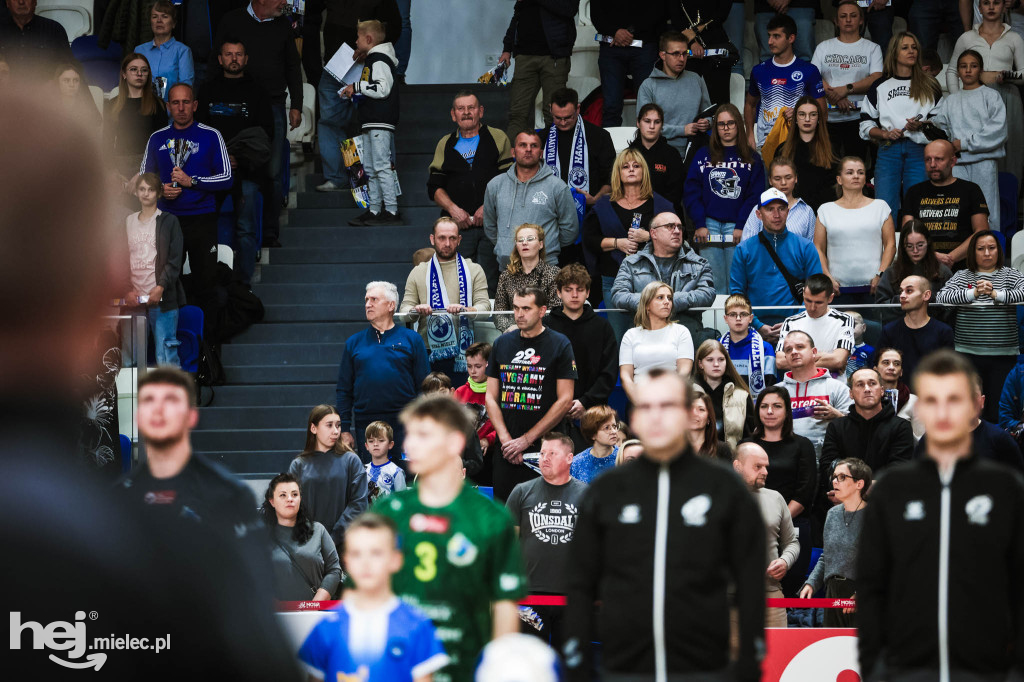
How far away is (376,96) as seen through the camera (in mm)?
11625

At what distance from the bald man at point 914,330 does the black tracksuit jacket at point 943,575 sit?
519 centimetres

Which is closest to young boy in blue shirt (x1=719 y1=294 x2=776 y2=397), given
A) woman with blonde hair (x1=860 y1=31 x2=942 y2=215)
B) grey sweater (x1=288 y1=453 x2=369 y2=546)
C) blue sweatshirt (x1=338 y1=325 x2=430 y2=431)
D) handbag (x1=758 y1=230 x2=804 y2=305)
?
handbag (x1=758 y1=230 x2=804 y2=305)

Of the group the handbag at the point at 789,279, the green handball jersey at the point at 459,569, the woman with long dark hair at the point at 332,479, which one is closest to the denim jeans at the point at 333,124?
the handbag at the point at 789,279

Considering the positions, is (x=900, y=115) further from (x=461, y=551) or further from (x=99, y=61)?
(x=461, y=551)

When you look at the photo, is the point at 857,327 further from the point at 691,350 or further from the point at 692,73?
the point at 692,73

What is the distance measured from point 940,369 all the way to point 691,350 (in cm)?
473

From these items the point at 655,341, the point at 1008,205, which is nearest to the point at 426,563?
the point at 655,341

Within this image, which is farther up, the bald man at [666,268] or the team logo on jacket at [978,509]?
the bald man at [666,268]

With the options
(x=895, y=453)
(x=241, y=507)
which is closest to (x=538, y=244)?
(x=895, y=453)

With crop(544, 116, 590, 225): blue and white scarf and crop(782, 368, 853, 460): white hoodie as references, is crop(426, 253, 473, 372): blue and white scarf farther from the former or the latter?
crop(782, 368, 853, 460): white hoodie

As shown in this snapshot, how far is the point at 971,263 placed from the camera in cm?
994

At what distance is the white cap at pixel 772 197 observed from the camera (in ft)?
33.1

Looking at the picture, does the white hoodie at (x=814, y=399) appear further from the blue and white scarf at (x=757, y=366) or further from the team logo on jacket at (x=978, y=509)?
the team logo on jacket at (x=978, y=509)

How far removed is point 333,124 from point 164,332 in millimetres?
3400
